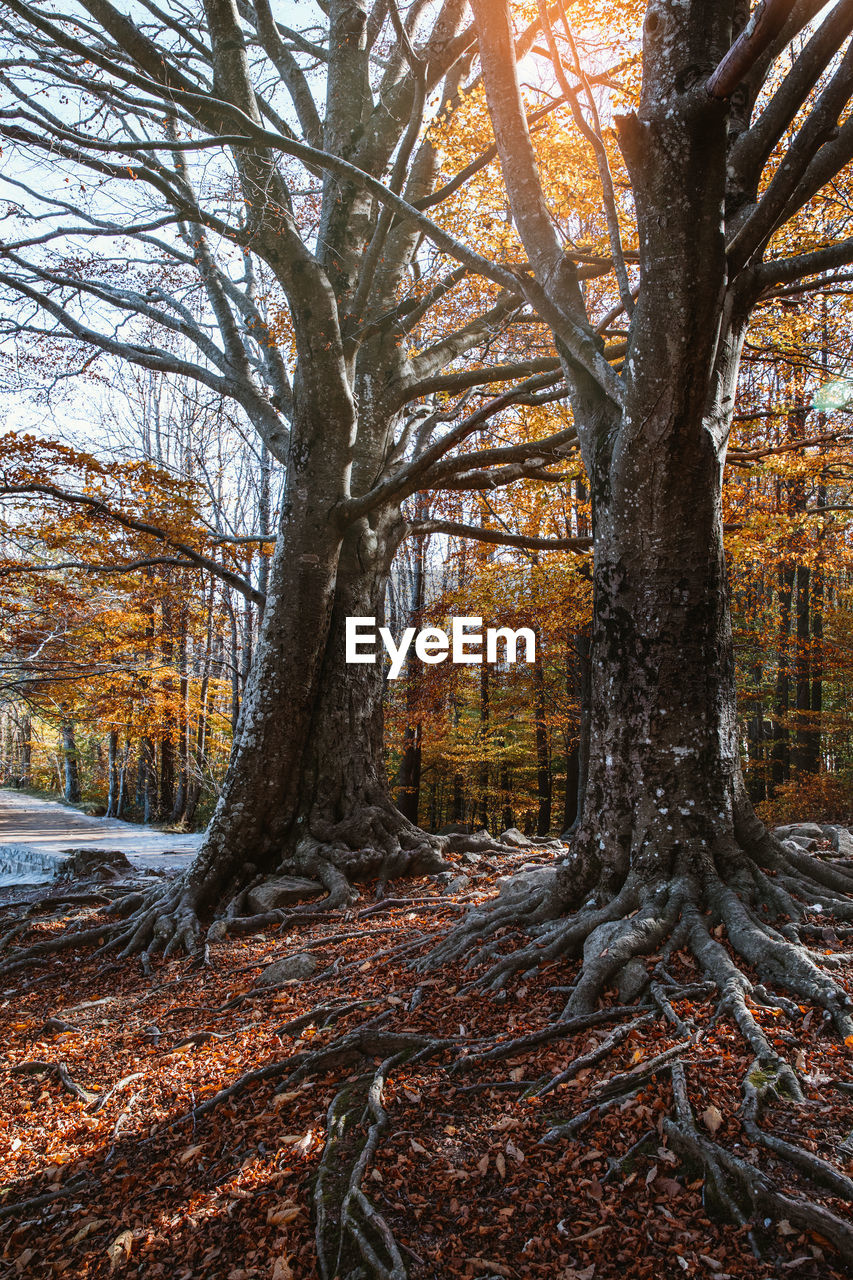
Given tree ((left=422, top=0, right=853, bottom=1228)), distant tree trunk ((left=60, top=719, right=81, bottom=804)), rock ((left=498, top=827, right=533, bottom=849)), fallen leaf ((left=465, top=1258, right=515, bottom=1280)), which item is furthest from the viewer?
distant tree trunk ((left=60, top=719, right=81, bottom=804))

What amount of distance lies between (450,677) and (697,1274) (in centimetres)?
1370

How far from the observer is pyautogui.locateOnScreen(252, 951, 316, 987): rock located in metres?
5.00

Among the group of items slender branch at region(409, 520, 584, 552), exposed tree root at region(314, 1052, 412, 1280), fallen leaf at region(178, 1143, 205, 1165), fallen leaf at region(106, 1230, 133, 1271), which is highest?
slender branch at region(409, 520, 584, 552)

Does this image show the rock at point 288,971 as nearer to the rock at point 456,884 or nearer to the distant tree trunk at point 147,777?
the rock at point 456,884

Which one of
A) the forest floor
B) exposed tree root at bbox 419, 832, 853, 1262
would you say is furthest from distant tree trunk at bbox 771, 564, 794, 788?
the forest floor

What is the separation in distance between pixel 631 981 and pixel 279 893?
402cm

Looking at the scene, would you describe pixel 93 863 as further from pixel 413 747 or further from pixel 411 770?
pixel 411 770

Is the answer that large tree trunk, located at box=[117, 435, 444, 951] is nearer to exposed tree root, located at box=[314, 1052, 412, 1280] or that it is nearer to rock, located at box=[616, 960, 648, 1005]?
exposed tree root, located at box=[314, 1052, 412, 1280]

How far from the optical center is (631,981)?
11.3ft

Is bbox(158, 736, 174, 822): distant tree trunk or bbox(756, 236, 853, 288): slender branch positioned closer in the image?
bbox(756, 236, 853, 288): slender branch

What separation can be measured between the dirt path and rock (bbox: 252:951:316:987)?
5.31m

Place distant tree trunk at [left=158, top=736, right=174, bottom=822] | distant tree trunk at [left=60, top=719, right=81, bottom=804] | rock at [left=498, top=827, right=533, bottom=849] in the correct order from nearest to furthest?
1. rock at [left=498, top=827, right=533, bottom=849]
2. distant tree trunk at [left=158, top=736, right=174, bottom=822]
3. distant tree trunk at [left=60, top=719, right=81, bottom=804]

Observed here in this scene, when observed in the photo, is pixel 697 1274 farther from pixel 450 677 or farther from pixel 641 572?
pixel 450 677

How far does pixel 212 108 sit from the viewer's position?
4.72 m
